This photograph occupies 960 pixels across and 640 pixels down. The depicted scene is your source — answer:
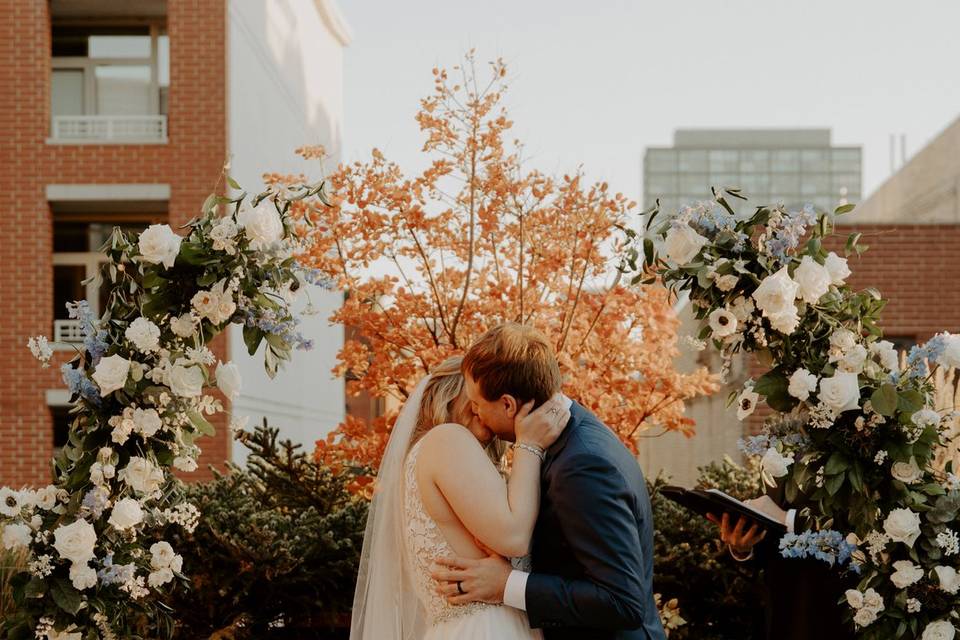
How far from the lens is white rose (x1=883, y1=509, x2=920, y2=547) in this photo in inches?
167

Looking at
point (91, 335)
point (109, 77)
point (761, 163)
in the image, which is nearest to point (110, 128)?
point (109, 77)

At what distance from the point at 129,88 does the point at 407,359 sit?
12.7m

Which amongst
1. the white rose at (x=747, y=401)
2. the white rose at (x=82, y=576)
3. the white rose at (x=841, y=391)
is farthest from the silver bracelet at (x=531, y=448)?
the white rose at (x=82, y=576)

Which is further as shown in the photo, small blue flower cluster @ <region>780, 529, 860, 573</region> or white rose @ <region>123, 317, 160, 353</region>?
white rose @ <region>123, 317, 160, 353</region>

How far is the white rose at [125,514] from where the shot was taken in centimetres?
448

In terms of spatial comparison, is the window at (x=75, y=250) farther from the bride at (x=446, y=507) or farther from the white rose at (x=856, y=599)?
the white rose at (x=856, y=599)

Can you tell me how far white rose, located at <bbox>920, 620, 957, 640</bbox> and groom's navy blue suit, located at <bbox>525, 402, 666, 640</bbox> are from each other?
143cm

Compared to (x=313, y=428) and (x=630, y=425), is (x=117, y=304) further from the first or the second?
(x=313, y=428)

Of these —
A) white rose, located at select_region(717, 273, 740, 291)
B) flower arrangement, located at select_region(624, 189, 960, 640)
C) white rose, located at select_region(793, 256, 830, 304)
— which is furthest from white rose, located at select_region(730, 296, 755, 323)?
white rose, located at select_region(793, 256, 830, 304)

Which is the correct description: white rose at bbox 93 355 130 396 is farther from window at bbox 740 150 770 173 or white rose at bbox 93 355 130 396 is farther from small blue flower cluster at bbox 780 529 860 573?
window at bbox 740 150 770 173

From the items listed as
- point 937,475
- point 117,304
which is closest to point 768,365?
point 937,475

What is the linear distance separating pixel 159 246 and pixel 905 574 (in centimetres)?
355

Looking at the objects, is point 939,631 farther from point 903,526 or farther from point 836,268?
point 836,268

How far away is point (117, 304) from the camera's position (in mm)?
4703
